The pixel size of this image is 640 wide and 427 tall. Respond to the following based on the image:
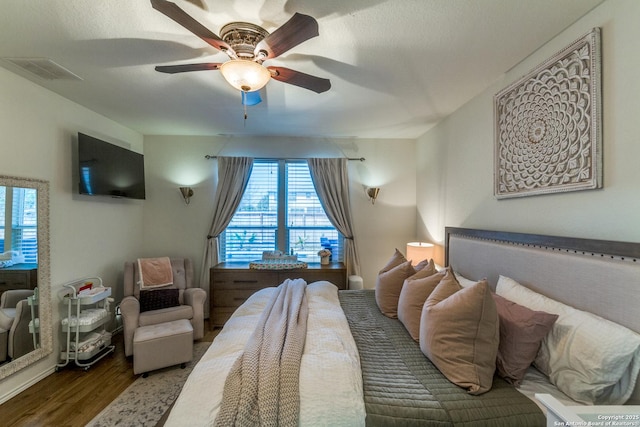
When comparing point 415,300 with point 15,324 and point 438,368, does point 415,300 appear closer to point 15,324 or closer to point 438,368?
point 438,368

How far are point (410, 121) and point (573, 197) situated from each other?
1987 millimetres

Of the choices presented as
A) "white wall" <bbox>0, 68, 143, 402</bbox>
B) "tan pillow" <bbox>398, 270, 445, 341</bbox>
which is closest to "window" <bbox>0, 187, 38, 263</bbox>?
"white wall" <bbox>0, 68, 143, 402</bbox>

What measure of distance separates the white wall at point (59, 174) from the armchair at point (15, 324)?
7.7 inches

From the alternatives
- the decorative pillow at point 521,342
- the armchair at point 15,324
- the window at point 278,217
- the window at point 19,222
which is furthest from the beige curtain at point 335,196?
the armchair at point 15,324

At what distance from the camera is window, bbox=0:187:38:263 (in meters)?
2.09

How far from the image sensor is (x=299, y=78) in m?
1.72

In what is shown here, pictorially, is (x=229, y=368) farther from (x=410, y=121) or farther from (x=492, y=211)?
(x=410, y=121)

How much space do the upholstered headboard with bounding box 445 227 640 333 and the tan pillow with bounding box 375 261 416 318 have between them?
2.07ft

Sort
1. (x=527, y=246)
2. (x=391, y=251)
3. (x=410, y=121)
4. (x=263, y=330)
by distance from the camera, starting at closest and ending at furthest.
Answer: (x=263, y=330)
(x=527, y=246)
(x=410, y=121)
(x=391, y=251)

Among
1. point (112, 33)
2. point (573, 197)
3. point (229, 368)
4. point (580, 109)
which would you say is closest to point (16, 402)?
point (229, 368)

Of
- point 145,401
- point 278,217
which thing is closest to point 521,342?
point 145,401

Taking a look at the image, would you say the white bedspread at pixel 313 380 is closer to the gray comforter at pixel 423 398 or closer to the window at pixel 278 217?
the gray comforter at pixel 423 398

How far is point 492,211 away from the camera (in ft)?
7.43

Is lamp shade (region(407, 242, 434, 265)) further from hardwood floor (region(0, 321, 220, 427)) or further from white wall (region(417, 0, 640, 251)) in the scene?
hardwood floor (region(0, 321, 220, 427))
